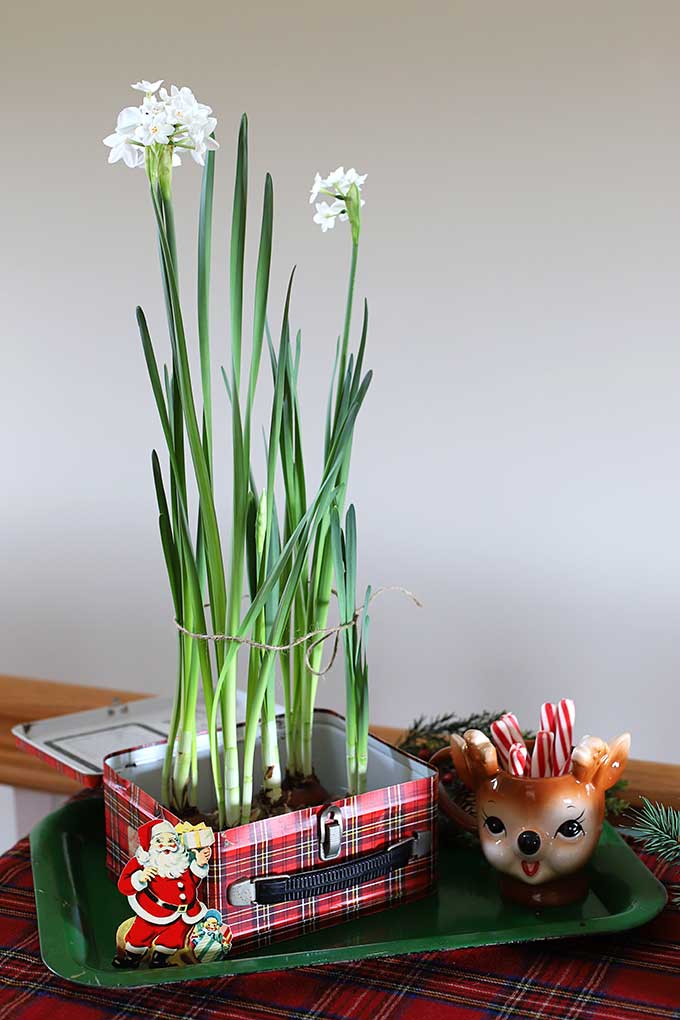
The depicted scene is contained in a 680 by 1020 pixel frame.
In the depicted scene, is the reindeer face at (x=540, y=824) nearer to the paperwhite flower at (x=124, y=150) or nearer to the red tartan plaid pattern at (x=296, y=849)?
the red tartan plaid pattern at (x=296, y=849)

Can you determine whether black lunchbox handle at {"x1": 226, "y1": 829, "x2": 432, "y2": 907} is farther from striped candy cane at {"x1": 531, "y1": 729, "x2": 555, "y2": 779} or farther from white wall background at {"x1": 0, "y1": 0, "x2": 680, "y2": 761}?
white wall background at {"x1": 0, "y1": 0, "x2": 680, "y2": 761}

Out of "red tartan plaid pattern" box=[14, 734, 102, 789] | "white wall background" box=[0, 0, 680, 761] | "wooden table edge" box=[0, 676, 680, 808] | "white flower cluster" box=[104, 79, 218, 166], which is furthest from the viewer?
"white wall background" box=[0, 0, 680, 761]

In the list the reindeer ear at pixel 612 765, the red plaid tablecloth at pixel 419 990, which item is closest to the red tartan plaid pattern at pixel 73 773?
the red plaid tablecloth at pixel 419 990

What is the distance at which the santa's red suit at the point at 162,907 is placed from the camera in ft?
2.58

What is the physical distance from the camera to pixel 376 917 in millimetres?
869

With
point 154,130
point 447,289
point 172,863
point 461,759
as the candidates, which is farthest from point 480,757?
point 447,289

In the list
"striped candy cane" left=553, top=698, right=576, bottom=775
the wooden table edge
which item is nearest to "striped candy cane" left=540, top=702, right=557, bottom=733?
"striped candy cane" left=553, top=698, right=576, bottom=775

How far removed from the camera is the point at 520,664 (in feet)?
5.82

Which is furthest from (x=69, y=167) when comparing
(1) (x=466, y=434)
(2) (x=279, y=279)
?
(1) (x=466, y=434)

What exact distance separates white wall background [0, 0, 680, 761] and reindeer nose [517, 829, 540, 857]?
89cm

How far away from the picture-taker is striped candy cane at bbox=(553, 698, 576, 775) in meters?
0.92

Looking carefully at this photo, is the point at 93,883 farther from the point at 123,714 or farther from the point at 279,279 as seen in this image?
the point at 279,279

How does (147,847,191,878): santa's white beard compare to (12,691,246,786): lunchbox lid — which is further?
(12,691,246,786): lunchbox lid

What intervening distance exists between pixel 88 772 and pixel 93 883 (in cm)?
12
